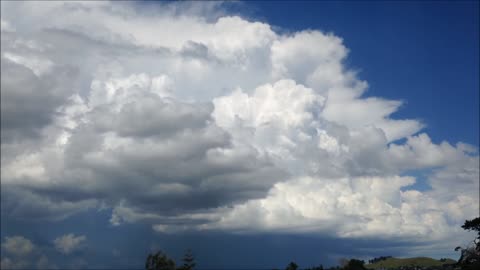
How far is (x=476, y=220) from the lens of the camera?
147250 mm

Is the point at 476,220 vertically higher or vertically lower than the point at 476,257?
higher

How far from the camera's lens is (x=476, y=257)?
134m

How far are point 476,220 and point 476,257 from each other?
17.2 meters

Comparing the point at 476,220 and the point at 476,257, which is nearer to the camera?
the point at 476,257
